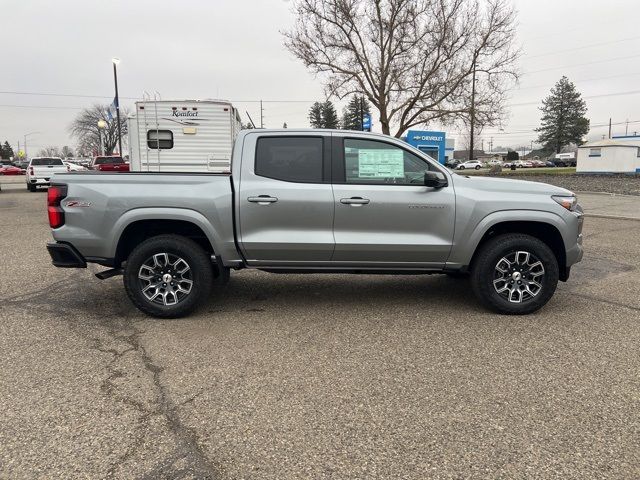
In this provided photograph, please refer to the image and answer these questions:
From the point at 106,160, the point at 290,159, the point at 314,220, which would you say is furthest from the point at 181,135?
the point at 106,160

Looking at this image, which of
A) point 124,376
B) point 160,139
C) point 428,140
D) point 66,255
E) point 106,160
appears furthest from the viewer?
point 106,160

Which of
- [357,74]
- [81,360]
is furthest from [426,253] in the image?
[357,74]

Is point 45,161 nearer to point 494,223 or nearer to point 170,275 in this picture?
point 170,275

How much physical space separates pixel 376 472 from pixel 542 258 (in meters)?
3.22

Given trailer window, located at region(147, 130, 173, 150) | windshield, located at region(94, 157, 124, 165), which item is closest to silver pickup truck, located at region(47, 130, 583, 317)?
trailer window, located at region(147, 130, 173, 150)

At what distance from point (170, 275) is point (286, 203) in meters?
1.36

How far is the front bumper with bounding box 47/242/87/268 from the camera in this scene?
4.88 meters

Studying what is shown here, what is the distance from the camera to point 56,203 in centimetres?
486

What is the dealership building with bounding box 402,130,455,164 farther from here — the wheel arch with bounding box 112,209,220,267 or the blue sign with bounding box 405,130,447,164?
the wheel arch with bounding box 112,209,220,267

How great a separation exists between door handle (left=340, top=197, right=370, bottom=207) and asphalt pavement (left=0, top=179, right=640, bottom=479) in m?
1.15

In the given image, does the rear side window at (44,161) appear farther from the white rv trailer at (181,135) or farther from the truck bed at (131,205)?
the truck bed at (131,205)

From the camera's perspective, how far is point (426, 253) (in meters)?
4.99

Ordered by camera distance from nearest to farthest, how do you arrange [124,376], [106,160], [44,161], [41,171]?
[124,376], [41,171], [44,161], [106,160]

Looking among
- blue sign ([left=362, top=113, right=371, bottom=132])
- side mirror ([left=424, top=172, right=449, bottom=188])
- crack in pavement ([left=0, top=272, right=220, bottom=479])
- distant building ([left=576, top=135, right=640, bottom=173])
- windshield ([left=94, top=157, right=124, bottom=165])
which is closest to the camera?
crack in pavement ([left=0, top=272, right=220, bottom=479])
